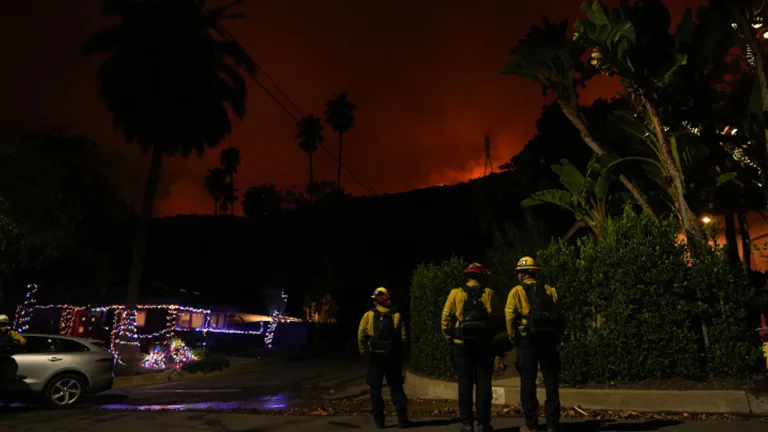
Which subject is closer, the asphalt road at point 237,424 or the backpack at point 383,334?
the asphalt road at point 237,424

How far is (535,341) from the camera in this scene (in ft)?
20.5

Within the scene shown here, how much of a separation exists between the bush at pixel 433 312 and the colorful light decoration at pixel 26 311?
15208mm

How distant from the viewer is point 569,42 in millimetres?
11773

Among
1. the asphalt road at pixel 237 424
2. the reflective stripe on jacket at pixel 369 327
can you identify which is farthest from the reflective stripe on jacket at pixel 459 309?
the asphalt road at pixel 237 424

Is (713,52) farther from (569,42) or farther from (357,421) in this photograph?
(357,421)

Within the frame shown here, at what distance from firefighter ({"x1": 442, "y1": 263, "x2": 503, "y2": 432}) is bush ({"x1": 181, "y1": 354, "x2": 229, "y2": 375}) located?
14269mm

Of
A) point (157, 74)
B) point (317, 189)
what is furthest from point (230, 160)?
point (157, 74)

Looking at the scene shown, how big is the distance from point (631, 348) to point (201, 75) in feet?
62.6

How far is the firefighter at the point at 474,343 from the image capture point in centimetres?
613

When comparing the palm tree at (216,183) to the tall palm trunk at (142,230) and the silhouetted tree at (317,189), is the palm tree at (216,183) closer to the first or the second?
the silhouetted tree at (317,189)

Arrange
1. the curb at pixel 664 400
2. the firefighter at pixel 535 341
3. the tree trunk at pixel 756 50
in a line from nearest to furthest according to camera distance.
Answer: the firefighter at pixel 535 341, the curb at pixel 664 400, the tree trunk at pixel 756 50

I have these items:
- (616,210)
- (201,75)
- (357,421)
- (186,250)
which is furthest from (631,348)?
(186,250)

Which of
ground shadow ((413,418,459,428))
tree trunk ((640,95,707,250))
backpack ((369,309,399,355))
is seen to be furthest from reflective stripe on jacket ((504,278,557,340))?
tree trunk ((640,95,707,250))

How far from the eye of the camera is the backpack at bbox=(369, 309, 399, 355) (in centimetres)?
718
